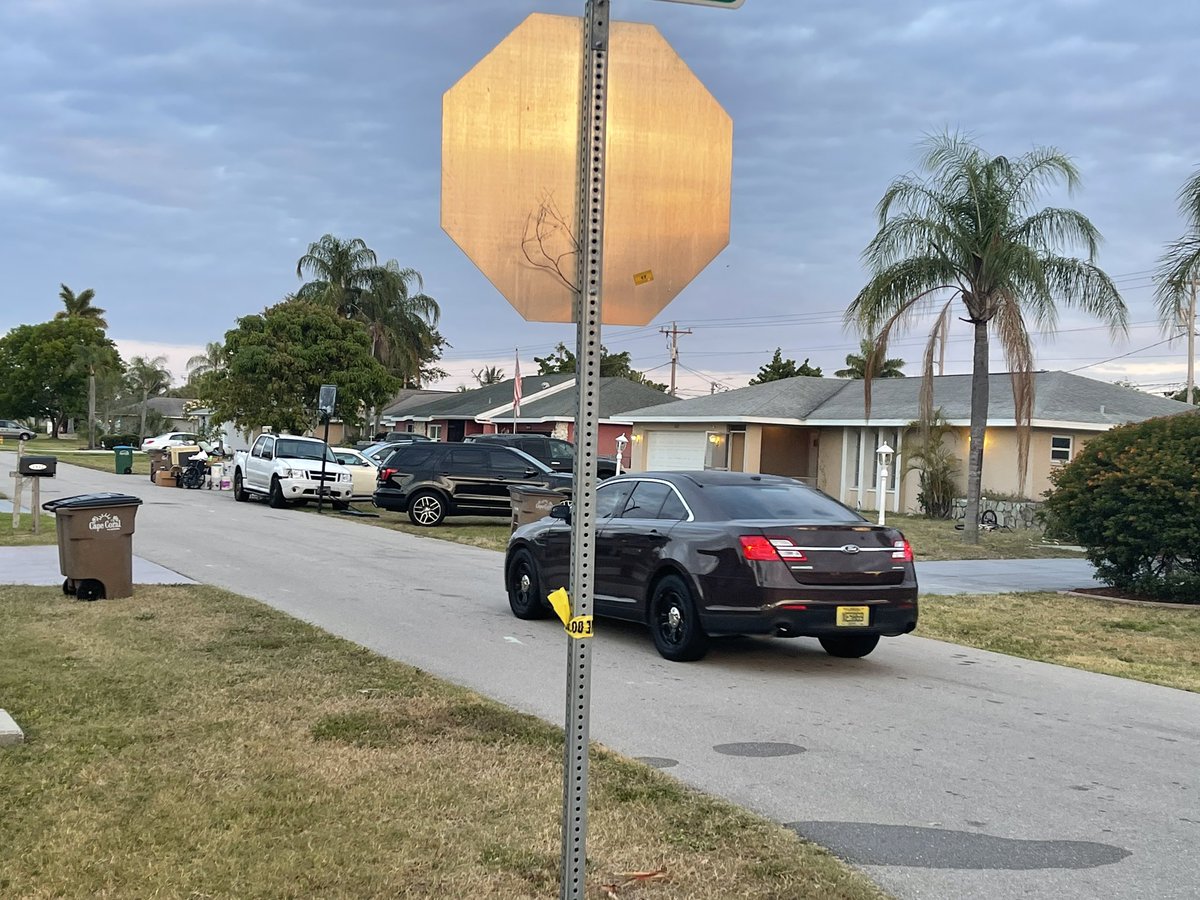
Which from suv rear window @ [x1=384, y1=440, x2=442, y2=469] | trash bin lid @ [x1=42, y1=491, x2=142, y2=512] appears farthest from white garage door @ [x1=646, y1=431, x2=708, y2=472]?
trash bin lid @ [x1=42, y1=491, x2=142, y2=512]

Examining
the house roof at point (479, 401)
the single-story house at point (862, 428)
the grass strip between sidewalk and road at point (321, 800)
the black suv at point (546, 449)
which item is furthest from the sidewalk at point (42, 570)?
the house roof at point (479, 401)

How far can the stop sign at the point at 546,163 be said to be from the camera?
3.57 meters

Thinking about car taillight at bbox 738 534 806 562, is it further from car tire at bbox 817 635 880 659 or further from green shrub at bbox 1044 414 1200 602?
green shrub at bbox 1044 414 1200 602

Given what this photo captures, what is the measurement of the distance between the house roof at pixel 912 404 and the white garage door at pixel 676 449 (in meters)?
0.91

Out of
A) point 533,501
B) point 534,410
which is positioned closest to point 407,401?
point 534,410

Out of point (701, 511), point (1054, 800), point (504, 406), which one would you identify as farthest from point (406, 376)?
point (1054, 800)

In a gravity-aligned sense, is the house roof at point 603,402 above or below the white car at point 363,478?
above

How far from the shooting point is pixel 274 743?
20.2ft

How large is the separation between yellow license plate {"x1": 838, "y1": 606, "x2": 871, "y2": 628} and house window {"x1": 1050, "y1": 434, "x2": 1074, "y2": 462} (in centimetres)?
2364

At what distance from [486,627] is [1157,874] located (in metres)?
7.13

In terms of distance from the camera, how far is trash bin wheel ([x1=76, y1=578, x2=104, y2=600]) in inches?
439

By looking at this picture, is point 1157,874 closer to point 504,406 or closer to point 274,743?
point 274,743

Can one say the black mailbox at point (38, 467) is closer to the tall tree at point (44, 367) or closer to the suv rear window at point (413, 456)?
the suv rear window at point (413, 456)

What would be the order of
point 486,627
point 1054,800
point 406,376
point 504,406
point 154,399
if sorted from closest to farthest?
1. point 1054,800
2. point 486,627
3. point 504,406
4. point 406,376
5. point 154,399
